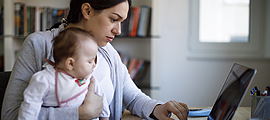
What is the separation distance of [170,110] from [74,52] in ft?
1.56

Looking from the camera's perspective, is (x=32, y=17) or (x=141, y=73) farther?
(x=141, y=73)

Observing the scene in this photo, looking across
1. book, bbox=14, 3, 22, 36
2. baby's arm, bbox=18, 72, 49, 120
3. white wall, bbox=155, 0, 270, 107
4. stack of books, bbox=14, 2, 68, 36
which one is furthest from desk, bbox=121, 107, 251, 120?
book, bbox=14, 3, 22, 36

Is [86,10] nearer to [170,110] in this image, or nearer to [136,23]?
[170,110]

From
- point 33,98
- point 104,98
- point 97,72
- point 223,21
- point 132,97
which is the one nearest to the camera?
point 33,98

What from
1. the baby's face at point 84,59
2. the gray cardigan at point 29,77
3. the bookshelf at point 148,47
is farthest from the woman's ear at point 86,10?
the bookshelf at point 148,47

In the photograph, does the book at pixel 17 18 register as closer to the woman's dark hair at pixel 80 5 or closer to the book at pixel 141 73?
the book at pixel 141 73

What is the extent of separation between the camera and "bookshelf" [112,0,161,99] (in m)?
2.54

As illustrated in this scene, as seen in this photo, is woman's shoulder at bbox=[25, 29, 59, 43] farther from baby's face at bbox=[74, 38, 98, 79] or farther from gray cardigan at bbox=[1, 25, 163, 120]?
→ baby's face at bbox=[74, 38, 98, 79]

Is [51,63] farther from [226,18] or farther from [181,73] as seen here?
[226,18]

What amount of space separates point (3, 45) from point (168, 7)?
177cm

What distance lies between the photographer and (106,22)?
1211 mm

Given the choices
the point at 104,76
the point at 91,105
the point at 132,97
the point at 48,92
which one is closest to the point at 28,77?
the point at 48,92

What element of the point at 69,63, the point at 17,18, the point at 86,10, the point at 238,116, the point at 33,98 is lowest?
the point at 238,116

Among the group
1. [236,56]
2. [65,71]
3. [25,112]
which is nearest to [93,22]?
[65,71]
